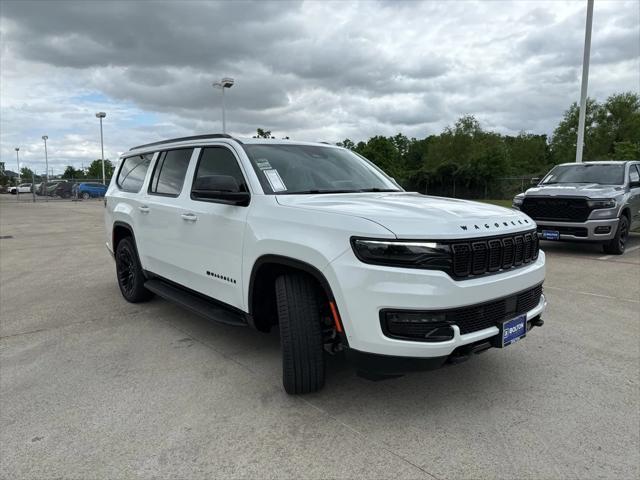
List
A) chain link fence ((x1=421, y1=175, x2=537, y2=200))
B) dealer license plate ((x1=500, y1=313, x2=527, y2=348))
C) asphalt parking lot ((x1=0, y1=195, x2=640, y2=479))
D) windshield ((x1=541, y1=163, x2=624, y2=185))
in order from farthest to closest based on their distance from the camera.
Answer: chain link fence ((x1=421, y1=175, x2=537, y2=200)), windshield ((x1=541, y1=163, x2=624, y2=185)), dealer license plate ((x1=500, y1=313, x2=527, y2=348)), asphalt parking lot ((x1=0, y1=195, x2=640, y2=479))

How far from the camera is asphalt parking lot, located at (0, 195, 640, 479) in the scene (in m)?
2.52

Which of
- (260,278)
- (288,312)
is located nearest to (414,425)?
(288,312)

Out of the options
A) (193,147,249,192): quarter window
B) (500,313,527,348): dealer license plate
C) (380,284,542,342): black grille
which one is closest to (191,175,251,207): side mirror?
(193,147,249,192): quarter window

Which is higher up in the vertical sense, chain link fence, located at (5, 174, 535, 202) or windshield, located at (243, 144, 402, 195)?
windshield, located at (243, 144, 402, 195)

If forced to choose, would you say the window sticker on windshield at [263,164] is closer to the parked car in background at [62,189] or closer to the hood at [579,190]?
the hood at [579,190]

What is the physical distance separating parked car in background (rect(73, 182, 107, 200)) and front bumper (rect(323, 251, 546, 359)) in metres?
38.2

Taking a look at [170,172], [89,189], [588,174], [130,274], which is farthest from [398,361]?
[89,189]

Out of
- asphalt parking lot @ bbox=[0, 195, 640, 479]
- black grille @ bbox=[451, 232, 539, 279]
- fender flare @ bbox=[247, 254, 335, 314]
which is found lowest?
asphalt parking lot @ bbox=[0, 195, 640, 479]

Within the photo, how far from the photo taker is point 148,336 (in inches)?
178

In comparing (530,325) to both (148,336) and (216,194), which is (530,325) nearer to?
(216,194)

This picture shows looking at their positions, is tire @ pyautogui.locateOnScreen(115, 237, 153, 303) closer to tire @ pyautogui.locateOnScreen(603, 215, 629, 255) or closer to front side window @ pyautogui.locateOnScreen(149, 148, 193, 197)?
front side window @ pyautogui.locateOnScreen(149, 148, 193, 197)

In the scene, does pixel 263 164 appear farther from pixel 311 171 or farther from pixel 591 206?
pixel 591 206

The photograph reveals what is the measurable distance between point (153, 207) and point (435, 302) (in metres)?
3.25

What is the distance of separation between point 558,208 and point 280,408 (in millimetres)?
7641
